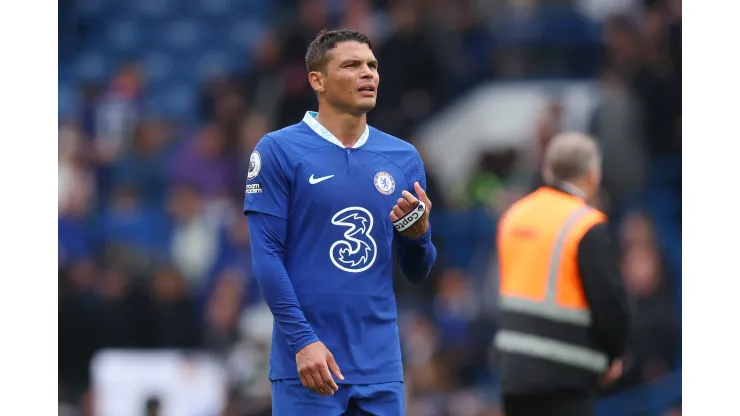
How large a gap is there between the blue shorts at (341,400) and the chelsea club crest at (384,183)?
2.50 ft

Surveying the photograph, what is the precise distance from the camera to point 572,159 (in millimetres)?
6098

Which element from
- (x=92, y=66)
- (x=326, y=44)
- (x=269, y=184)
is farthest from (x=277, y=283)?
(x=92, y=66)

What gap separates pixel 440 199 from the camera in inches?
442

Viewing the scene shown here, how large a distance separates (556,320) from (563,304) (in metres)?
0.09

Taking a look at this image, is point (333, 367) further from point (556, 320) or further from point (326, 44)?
point (556, 320)

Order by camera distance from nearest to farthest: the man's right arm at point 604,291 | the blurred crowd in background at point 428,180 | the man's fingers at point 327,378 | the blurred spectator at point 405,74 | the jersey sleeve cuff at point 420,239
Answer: the man's fingers at point 327,378 < the jersey sleeve cuff at point 420,239 < the man's right arm at point 604,291 < the blurred crowd in background at point 428,180 < the blurred spectator at point 405,74

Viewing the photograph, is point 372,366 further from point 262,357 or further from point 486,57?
point 486,57

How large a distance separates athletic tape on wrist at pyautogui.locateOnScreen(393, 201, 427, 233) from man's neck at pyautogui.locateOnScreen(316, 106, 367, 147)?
0.40 meters

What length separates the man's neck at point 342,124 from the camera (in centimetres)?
490

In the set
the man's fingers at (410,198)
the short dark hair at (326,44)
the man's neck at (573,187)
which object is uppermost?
the short dark hair at (326,44)

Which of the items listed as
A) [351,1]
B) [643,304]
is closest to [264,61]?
[351,1]

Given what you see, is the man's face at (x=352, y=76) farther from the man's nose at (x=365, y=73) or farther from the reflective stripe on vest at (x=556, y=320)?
the reflective stripe on vest at (x=556, y=320)

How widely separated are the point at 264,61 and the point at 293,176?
8.56 m

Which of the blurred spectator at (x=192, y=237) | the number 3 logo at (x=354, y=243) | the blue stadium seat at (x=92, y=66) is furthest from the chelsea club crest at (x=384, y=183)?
the blue stadium seat at (x=92, y=66)
